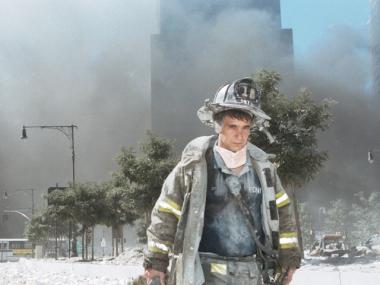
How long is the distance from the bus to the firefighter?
52.3 metres

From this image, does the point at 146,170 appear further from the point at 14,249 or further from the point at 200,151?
the point at 14,249

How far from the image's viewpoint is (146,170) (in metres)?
25.9

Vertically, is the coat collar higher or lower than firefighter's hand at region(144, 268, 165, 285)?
higher

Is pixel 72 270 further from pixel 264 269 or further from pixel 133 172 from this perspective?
pixel 264 269

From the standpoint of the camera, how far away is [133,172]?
2661cm

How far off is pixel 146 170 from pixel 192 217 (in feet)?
74.7

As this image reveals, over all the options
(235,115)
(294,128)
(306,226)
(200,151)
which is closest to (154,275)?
(200,151)

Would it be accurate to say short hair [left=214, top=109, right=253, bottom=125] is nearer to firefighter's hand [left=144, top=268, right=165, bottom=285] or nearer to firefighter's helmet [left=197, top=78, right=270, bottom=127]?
firefighter's helmet [left=197, top=78, right=270, bottom=127]

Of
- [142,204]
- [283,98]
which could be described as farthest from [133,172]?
[283,98]

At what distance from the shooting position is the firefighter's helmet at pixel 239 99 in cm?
348

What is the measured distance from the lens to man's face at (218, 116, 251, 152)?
138 inches

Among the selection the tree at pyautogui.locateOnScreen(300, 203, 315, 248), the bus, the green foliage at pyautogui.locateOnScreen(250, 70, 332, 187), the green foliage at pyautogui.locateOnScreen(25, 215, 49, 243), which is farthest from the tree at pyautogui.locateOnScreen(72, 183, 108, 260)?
the green foliage at pyautogui.locateOnScreen(25, 215, 49, 243)

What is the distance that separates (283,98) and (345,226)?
36.8m

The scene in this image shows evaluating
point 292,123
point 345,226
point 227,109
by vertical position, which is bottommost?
point 345,226
